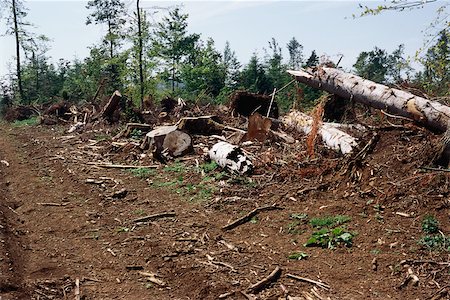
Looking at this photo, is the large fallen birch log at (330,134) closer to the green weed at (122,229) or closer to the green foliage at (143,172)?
the green foliage at (143,172)

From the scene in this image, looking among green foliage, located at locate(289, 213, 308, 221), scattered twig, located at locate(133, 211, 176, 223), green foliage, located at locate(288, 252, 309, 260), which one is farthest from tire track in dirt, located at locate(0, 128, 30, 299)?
green foliage, located at locate(289, 213, 308, 221)

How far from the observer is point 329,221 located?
17.5 feet

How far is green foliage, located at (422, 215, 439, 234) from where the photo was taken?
477cm

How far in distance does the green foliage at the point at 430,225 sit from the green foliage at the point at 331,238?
31.5 inches

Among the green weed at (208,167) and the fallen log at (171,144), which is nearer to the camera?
the green weed at (208,167)

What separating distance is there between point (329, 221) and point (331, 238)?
1.46 ft

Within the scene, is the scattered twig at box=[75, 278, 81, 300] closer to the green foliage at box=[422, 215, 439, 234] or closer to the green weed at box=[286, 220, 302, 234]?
the green weed at box=[286, 220, 302, 234]

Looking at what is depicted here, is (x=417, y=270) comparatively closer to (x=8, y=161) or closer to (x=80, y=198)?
(x=80, y=198)

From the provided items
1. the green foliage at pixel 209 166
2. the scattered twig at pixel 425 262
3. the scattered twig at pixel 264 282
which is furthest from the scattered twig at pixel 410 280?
the green foliage at pixel 209 166

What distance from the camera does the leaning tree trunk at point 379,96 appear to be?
253 inches

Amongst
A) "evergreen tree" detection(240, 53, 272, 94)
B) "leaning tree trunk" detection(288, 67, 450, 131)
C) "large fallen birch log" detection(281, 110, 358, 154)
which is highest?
"leaning tree trunk" detection(288, 67, 450, 131)

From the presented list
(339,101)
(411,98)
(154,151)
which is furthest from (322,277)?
(339,101)

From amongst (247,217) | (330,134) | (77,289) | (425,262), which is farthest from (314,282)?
(330,134)

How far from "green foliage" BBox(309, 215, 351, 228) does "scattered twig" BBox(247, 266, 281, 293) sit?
123 centimetres
